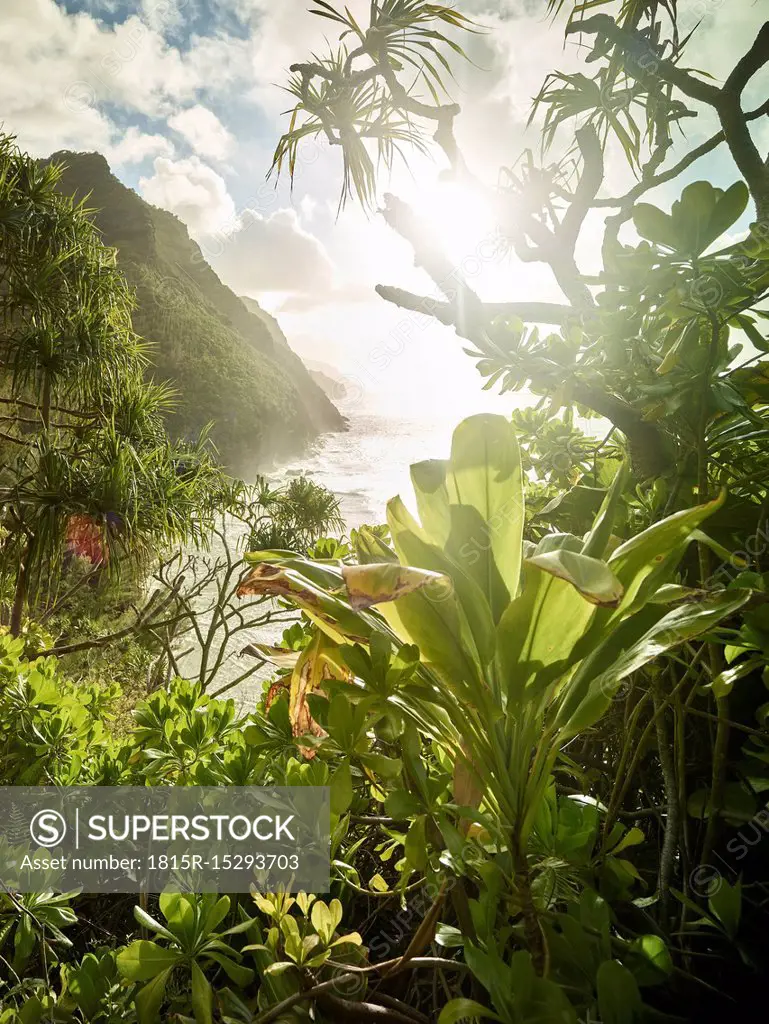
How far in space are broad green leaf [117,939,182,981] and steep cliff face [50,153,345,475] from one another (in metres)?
14.5

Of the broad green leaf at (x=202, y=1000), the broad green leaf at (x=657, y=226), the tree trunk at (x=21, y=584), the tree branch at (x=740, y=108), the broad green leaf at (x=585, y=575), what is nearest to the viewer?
the broad green leaf at (x=585, y=575)

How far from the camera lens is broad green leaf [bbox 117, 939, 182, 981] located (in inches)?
14.4

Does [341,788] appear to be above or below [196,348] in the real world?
below

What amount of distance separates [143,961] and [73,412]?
A: 14.2 ft

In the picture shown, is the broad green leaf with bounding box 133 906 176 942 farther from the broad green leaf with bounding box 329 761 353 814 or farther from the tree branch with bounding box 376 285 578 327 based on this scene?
the tree branch with bounding box 376 285 578 327

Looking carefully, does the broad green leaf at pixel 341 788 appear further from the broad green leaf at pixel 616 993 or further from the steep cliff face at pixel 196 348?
the steep cliff face at pixel 196 348

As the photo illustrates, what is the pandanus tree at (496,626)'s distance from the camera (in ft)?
1.18

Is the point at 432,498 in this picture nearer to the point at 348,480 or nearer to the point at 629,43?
the point at 629,43

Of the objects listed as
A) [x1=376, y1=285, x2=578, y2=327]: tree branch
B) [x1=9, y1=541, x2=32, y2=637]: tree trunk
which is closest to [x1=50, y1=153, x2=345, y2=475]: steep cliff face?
[x1=9, y1=541, x2=32, y2=637]: tree trunk

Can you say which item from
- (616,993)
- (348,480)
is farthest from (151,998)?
(348,480)

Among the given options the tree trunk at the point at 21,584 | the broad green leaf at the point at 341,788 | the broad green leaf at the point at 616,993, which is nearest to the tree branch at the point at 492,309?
the broad green leaf at the point at 341,788

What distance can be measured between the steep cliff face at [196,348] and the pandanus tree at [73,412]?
10.2 m

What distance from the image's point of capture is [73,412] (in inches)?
155

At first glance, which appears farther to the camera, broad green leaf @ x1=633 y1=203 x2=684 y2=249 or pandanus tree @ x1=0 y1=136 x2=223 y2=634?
pandanus tree @ x1=0 y1=136 x2=223 y2=634
